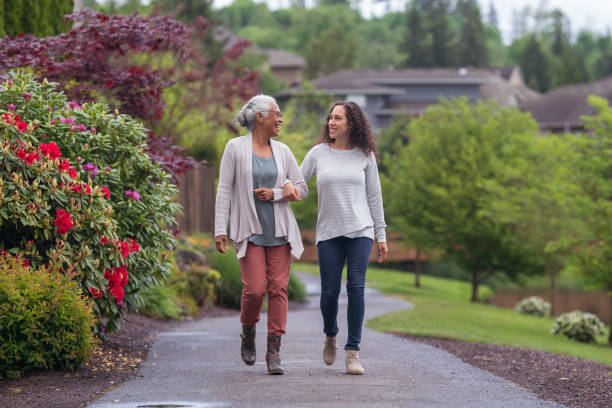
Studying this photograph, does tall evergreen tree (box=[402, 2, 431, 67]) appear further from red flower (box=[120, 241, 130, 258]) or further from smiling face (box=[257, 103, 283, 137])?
smiling face (box=[257, 103, 283, 137])

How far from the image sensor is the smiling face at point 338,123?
23.7 ft

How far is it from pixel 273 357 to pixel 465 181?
24.0 m

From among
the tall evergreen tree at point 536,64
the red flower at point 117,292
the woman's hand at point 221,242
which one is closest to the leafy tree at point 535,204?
the red flower at point 117,292

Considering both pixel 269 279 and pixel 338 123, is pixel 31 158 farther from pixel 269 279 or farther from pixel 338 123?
pixel 338 123

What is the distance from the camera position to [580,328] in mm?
18609

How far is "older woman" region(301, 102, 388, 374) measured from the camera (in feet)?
23.1

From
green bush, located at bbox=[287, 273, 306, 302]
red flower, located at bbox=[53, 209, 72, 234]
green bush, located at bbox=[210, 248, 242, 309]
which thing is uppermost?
red flower, located at bbox=[53, 209, 72, 234]

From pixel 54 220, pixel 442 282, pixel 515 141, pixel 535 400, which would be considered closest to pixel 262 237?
pixel 54 220

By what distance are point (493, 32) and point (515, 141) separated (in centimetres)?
13425

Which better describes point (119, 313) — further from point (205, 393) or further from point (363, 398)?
point (363, 398)

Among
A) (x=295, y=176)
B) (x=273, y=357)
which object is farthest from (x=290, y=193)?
(x=273, y=357)

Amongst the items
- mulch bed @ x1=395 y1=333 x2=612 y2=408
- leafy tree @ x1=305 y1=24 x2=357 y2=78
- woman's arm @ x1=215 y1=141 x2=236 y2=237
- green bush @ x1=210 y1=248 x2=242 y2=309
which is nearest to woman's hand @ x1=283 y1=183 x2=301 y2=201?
woman's arm @ x1=215 y1=141 x2=236 y2=237

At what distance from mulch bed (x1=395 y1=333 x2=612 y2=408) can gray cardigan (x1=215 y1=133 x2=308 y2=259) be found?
2.26 metres

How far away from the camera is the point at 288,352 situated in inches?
Answer: 337
